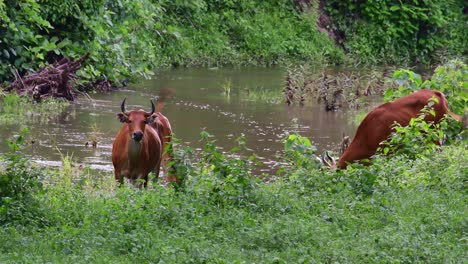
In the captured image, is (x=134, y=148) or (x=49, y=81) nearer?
(x=134, y=148)

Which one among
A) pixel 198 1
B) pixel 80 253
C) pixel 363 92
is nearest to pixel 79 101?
pixel 363 92

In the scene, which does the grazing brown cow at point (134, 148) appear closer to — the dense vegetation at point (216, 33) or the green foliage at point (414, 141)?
the green foliage at point (414, 141)

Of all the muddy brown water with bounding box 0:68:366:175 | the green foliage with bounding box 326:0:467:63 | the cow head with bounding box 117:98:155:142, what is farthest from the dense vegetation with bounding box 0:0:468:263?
the green foliage with bounding box 326:0:467:63

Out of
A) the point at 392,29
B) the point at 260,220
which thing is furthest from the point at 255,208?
the point at 392,29

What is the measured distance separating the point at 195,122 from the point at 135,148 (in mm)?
6122

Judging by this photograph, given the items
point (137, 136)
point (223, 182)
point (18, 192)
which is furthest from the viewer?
point (137, 136)

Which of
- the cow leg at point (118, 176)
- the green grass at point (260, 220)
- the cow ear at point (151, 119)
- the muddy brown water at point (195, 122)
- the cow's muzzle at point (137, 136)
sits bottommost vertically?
the muddy brown water at point (195, 122)

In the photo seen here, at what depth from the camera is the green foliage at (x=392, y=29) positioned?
33.0 meters

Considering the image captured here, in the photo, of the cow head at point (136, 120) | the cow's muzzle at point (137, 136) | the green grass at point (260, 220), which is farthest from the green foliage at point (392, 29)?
the green grass at point (260, 220)

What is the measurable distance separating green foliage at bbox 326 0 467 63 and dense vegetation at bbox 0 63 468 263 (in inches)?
833

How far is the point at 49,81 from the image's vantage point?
19.2 metres

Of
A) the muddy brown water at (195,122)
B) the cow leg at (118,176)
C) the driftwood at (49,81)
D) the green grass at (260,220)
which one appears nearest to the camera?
the green grass at (260,220)

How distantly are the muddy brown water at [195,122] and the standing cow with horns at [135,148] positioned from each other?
1396mm

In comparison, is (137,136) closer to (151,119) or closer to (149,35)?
(151,119)
